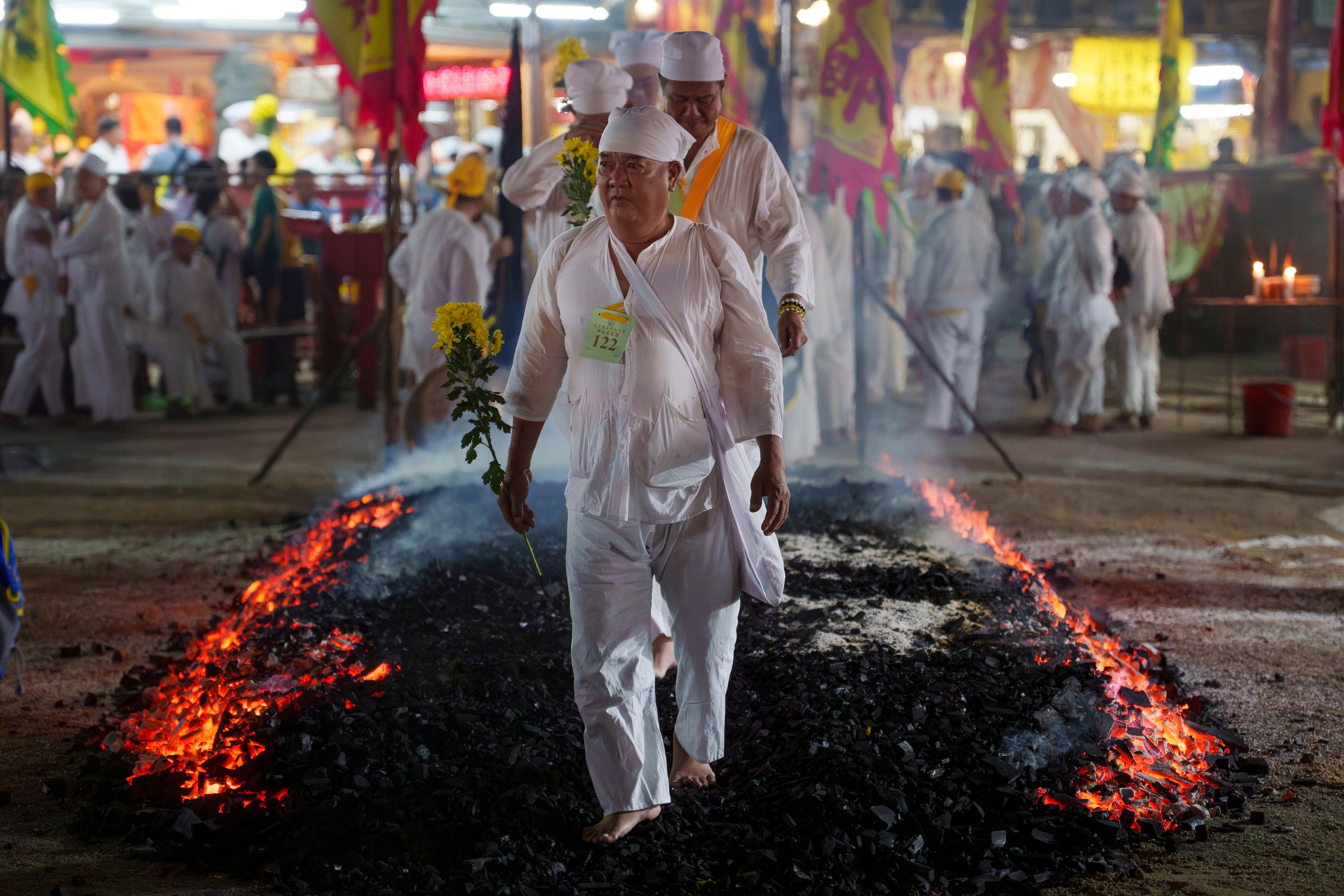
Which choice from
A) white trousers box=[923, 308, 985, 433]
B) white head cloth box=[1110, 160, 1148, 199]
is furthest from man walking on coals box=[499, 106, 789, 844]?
white head cloth box=[1110, 160, 1148, 199]

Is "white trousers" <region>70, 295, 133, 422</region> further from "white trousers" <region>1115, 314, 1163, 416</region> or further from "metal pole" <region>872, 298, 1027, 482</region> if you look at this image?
"white trousers" <region>1115, 314, 1163, 416</region>

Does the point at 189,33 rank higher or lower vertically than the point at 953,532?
higher

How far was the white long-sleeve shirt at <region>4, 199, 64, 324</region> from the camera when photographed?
456 inches

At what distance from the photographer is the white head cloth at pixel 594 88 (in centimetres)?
513

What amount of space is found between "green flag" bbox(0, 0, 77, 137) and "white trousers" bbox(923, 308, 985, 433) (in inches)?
322

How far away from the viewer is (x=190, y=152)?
1524 centimetres

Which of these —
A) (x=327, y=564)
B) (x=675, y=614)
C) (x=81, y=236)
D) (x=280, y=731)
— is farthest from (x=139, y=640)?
(x=81, y=236)

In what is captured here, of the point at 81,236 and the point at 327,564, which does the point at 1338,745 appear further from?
the point at 81,236

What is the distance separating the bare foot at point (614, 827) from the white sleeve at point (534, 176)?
117 inches

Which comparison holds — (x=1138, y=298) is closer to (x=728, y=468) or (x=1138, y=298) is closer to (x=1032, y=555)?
(x=1032, y=555)

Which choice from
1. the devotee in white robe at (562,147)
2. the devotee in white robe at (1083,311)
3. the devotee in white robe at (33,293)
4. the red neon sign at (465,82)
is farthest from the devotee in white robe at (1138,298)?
the red neon sign at (465,82)

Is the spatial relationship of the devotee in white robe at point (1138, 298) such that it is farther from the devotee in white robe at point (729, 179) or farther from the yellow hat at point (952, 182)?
the devotee in white robe at point (729, 179)

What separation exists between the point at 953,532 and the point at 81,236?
8.97m

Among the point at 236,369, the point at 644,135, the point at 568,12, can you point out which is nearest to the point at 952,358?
the point at 236,369
